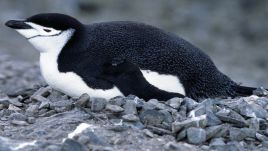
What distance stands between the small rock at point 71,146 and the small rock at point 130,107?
673 mm

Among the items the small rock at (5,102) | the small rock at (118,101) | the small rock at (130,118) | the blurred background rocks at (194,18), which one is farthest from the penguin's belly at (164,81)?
the blurred background rocks at (194,18)

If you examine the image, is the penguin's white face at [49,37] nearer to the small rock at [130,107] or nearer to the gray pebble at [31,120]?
the gray pebble at [31,120]

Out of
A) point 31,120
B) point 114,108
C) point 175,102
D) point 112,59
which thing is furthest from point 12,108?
point 175,102

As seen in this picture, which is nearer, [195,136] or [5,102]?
[195,136]

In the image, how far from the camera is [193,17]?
14.2 metres

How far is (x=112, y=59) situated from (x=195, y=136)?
3.20ft

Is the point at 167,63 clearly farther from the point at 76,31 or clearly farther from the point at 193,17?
the point at 193,17

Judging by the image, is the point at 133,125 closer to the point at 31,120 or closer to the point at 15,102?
the point at 31,120

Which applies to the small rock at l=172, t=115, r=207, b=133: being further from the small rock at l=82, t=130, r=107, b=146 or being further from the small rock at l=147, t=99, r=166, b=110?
the small rock at l=82, t=130, r=107, b=146

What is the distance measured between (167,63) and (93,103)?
0.73 meters

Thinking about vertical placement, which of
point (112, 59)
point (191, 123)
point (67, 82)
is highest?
point (112, 59)

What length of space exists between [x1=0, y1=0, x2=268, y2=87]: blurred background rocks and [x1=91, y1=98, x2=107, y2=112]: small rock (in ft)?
25.6

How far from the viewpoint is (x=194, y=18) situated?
46.5 ft

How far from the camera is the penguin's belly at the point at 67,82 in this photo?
5086 millimetres
